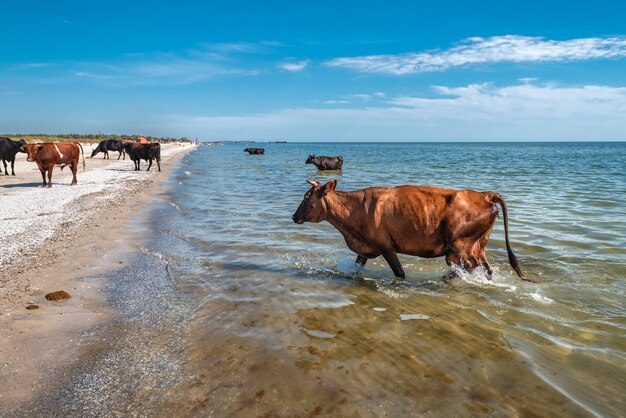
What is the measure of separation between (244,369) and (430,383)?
5.93ft

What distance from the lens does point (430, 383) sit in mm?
3781

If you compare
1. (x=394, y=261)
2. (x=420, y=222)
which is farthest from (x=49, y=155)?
(x=420, y=222)

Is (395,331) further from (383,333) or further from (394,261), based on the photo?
(394,261)

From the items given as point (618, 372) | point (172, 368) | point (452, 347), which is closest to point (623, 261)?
point (618, 372)

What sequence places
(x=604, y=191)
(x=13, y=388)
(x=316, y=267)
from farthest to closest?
(x=604, y=191) → (x=316, y=267) → (x=13, y=388)

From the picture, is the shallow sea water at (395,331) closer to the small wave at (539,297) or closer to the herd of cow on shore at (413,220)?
the small wave at (539,297)

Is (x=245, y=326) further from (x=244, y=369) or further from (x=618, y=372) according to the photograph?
(x=618, y=372)

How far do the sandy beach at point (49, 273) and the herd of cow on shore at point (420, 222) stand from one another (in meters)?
4.01

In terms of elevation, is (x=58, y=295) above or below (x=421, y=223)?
below

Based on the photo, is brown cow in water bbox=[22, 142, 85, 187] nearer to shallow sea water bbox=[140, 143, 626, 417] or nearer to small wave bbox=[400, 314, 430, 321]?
shallow sea water bbox=[140, 143, 626, 417]

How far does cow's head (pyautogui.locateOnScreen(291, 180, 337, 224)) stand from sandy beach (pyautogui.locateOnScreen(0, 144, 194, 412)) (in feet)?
11.5

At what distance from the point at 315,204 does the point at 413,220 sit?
6.17 ft

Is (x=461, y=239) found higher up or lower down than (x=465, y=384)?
higher up

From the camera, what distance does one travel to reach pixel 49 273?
6.52 m
